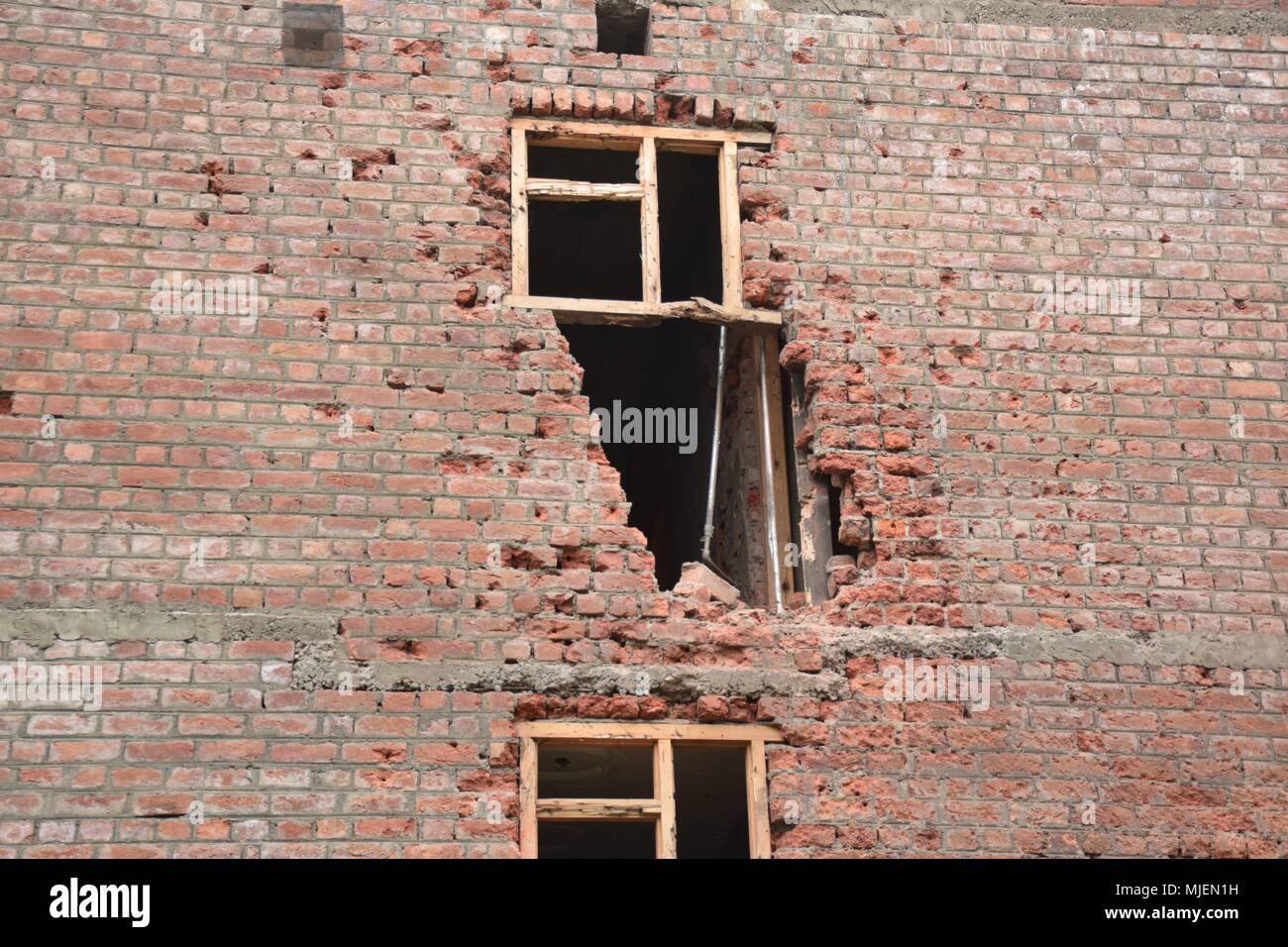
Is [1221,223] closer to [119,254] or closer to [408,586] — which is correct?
[408,586]

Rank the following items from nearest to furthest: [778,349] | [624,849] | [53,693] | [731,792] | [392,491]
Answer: [53,693]
[392,491]
[778,349]
[731,792]
[624,849]

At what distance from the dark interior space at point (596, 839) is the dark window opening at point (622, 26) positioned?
13.3ft

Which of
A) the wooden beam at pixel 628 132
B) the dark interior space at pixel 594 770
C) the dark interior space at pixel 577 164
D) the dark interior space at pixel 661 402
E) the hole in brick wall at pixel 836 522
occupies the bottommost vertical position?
the dark interior space at pixel 594 770

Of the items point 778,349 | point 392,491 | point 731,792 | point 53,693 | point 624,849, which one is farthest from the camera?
point 624,849

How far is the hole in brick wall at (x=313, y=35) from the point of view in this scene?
8219 millimetres

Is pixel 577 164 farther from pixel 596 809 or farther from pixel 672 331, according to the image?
pixel 596 809

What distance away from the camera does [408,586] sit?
729 centimetres

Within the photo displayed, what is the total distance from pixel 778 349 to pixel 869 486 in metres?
0.94

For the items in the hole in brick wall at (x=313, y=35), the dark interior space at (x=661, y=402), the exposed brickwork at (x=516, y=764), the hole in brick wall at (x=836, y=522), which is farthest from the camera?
the dark interior space at (x=661, y=402)

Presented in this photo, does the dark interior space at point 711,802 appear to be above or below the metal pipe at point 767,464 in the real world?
below

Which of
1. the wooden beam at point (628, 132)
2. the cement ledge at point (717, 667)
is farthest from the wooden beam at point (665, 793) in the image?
the wooden beam at point (628, 132)

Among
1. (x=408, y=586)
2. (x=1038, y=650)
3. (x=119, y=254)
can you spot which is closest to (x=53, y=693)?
(x=408, y=586)

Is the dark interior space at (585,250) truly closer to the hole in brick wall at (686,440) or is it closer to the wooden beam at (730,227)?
the hole in brick wall at (686,440)

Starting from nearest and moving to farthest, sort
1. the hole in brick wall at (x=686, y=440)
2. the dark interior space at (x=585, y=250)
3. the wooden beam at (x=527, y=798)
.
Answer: the wooden beam at (x=527, y=798) → the hole in brick wall at (x=686, y=440) → the dark interior space at (x=585, y=250)
